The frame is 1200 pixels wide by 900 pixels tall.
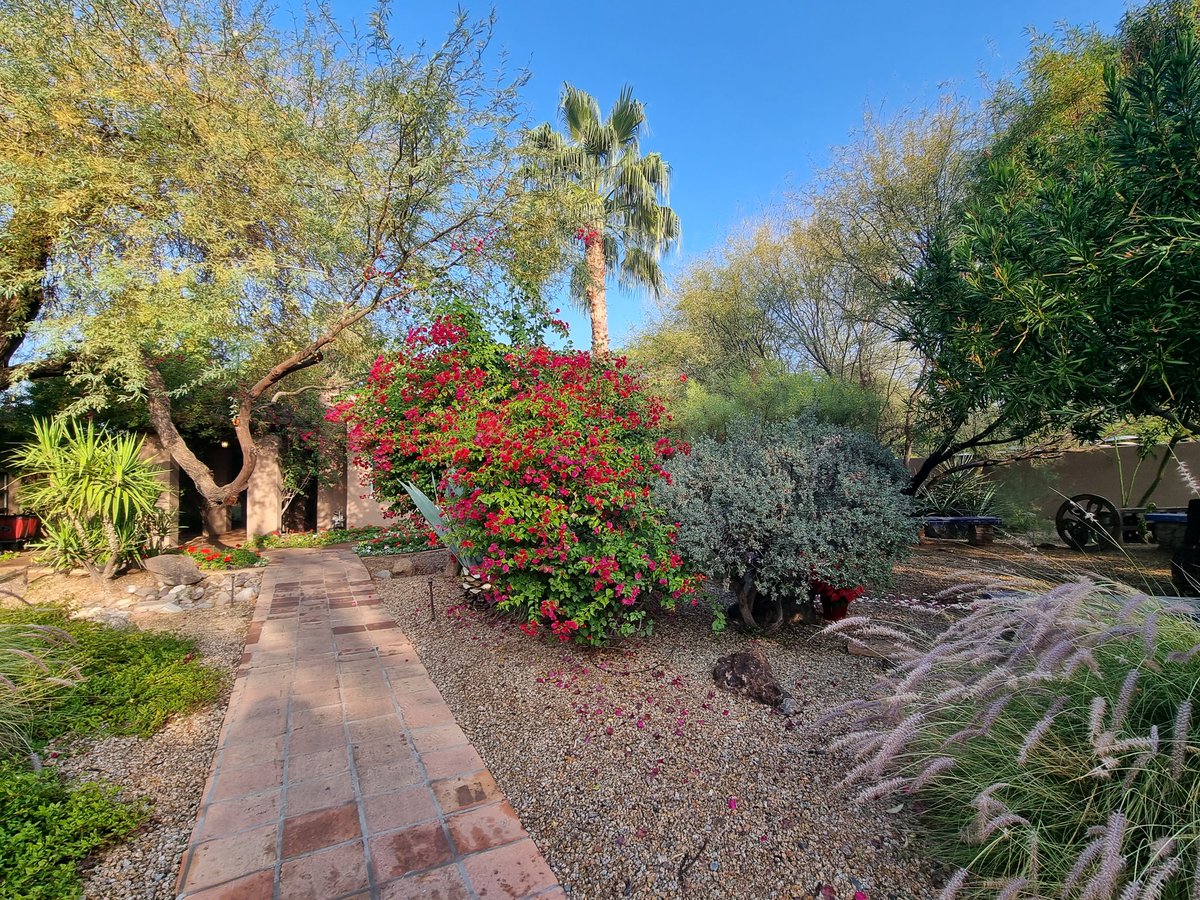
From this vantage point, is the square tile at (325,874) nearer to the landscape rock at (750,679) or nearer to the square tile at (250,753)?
the square tile at (250,753)

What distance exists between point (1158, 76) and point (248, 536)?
41.3ft

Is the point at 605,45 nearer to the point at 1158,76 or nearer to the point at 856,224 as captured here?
the point at 856,224

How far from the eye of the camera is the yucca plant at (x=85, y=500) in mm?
5371

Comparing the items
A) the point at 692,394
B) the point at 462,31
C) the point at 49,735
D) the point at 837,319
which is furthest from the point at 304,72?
the point at 837,319

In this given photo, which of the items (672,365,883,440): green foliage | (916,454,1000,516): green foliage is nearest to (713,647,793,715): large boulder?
(672,365,883,440): green foliage

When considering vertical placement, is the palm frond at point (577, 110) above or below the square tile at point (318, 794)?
above

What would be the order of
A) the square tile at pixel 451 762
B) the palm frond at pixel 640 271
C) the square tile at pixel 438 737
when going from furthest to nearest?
the palm frond at pixel 640 271 < the square tile at pixel 438 737 < the square tile at pixel 451 762

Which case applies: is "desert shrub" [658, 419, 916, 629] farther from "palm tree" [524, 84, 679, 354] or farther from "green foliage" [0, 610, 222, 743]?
"palm tree" [524, 84, 679, 354]

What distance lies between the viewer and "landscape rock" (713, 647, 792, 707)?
2947 millimetres

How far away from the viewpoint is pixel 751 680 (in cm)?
303

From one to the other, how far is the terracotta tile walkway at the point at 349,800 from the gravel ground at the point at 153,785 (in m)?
0.07

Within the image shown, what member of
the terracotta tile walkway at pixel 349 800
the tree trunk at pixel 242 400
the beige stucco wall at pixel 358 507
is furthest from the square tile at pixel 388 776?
the beige stucco wall at pixel 358 507

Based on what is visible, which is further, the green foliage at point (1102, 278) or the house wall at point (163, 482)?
the house wall at point (163, 482)

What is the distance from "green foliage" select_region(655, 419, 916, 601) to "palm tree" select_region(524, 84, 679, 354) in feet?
22.9
